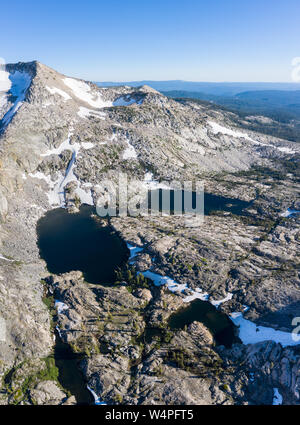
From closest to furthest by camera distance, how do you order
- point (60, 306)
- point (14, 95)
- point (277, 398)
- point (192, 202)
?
1. point (277, 398)
2. point (60, 306)
3. point (192, 202)
4. point (14, 95)

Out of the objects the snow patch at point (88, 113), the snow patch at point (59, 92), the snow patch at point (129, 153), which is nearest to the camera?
the snow patch at point (129, 153)

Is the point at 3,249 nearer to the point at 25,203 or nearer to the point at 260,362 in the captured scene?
the point at 25,203

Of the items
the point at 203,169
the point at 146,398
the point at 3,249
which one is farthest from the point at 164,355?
the point at 203,169

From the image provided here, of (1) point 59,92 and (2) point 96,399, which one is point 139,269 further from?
(1) point 59,92

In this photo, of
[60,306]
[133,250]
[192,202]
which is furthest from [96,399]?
[192,202]

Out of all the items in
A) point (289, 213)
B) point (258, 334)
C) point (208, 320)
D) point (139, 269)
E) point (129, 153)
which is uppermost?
point (129, 153)

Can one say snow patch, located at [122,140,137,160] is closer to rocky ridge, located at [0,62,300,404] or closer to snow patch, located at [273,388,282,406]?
rocky ridge, located at [0,62,300,404]

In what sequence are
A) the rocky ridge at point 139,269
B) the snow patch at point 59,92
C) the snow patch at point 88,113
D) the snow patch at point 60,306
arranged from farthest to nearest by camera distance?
the snow patch at point 88,113
the snow patch at point 59,92
the snow patch at point 60,306
the rocky ridge at point 139,269

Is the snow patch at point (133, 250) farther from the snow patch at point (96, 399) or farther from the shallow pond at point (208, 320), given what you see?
the snow patch at point (96, 399)

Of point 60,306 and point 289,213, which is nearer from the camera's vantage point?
point 60,306

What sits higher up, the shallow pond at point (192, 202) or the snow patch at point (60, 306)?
the shallow pond at point (192, 202)

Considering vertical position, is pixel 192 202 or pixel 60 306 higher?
pixel 192 202

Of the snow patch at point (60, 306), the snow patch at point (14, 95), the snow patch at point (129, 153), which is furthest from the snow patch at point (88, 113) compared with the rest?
the snow patch at point (60, 306)
